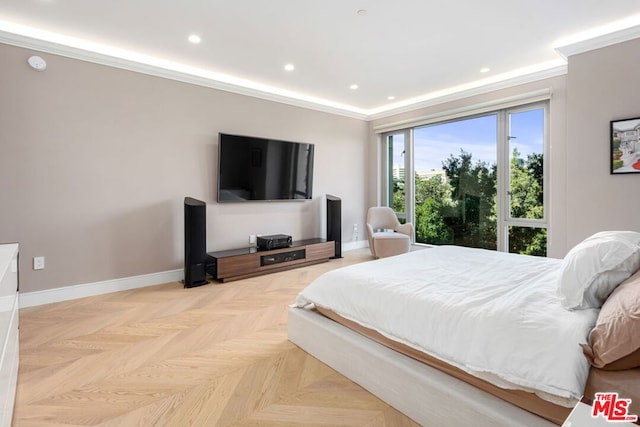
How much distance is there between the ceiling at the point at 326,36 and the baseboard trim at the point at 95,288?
2387 millimetres

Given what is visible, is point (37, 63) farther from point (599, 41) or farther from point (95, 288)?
point (599, 41)

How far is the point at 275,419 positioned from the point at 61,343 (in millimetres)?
1876

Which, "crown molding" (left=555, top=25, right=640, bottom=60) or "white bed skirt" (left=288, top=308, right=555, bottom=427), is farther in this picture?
"crown molding" (left=555, top=25, right=640, bottom=60)

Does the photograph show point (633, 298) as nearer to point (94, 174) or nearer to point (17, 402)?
point (17, 402)

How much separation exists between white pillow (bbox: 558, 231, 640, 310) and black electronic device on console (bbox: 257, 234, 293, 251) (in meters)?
3.47

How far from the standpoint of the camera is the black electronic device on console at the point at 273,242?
4.41m

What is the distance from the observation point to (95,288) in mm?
3488

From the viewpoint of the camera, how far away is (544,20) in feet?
9.57

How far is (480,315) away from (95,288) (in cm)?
378

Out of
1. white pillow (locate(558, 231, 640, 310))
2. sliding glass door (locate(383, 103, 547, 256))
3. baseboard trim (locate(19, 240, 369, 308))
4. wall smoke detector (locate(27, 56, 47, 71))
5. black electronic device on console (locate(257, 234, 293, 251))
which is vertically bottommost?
baseboard trim (locate(19, 240, 369, 308))

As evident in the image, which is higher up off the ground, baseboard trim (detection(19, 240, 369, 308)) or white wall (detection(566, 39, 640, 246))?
white wall (detection(566, 39, 640, 246))

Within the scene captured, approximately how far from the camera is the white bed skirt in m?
1.28

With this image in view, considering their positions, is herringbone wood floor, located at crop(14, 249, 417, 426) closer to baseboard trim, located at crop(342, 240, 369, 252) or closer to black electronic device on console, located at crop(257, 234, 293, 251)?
black electronic device on console, located at crop(257, 234, 293, 251)

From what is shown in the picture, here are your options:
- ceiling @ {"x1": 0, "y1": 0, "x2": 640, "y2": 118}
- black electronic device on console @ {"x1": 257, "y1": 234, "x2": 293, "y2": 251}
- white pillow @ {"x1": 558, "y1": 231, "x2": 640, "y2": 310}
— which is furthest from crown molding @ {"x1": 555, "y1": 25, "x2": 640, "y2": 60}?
black electronic device on console @ {"x1": 257, "y1": 234, "x2": 293, "y2": 251}
